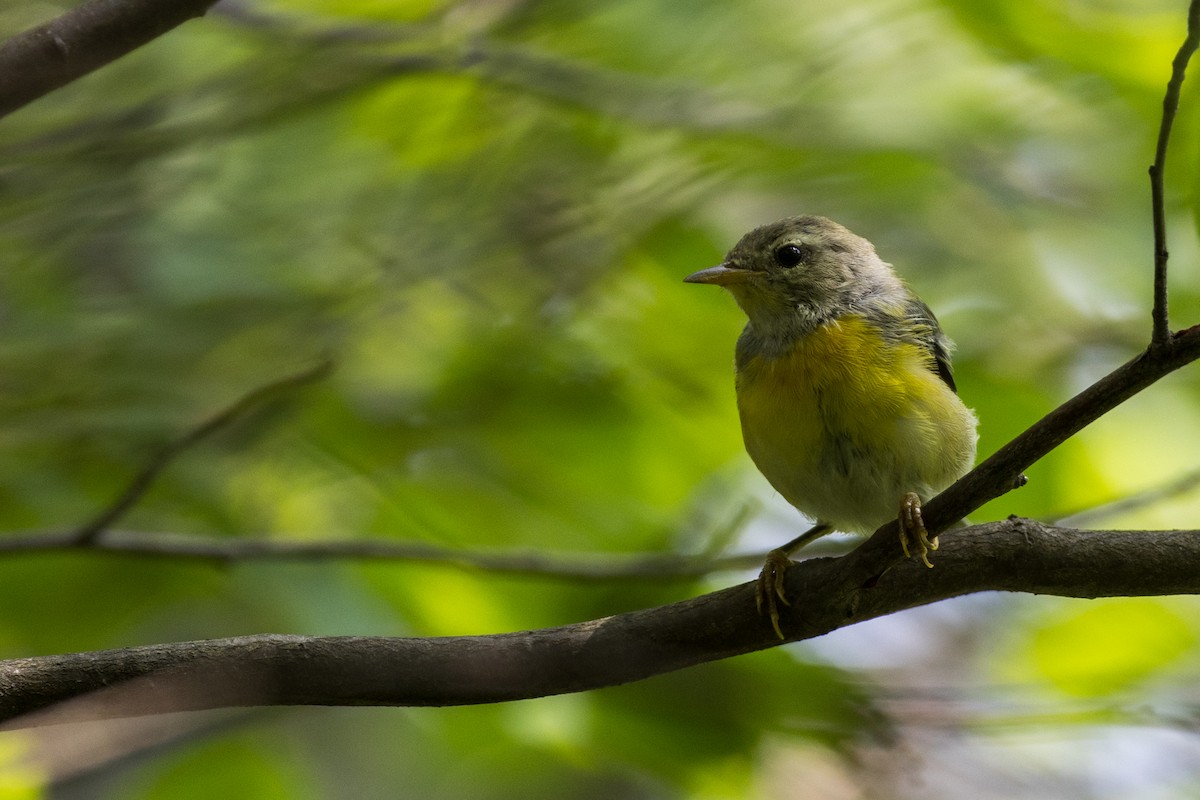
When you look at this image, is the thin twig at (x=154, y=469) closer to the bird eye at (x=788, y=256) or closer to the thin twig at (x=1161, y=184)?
the bird eye at (x=788, y=256)

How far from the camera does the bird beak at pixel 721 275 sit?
4.41 metres

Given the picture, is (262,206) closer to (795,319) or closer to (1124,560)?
(795,319)

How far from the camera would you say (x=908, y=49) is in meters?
4.71

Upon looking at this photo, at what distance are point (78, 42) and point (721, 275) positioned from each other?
248cm

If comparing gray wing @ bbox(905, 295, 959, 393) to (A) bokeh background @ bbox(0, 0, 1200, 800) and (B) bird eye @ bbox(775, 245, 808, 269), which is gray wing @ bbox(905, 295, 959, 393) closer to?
(A) bokeh background @ bbox(0, 0, 1200, 800)

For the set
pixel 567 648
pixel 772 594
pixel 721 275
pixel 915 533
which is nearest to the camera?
pixel 567 648

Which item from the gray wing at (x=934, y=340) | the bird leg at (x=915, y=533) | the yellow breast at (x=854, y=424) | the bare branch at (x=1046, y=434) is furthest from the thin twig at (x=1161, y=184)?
the gray wing at (x=934, y=340)

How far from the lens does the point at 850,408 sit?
399 cm

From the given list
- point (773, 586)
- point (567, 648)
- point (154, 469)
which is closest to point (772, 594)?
point (773, 586)

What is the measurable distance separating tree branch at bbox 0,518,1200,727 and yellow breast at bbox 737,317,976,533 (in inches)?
32.2

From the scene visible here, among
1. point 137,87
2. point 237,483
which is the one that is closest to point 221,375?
point 237,483

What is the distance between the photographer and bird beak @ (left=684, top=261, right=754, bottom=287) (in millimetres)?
4406

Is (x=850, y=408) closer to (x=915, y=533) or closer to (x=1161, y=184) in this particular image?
(x=915, y=533)

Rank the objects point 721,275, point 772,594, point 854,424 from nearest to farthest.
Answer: point 772,594 → point 854,424 → point 721,275
